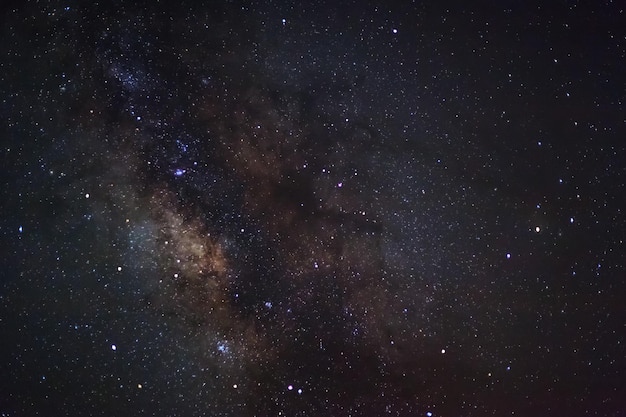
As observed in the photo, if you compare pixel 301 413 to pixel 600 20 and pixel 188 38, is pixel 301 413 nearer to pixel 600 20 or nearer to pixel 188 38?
pixel 188 38

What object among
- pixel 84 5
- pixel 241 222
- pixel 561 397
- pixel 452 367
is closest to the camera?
pixel 84 5

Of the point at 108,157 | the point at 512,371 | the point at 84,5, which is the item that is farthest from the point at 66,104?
the point at 512,371

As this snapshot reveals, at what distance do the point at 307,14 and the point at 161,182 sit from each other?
3.06ft

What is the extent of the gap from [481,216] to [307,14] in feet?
3.90

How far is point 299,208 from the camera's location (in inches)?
79.0

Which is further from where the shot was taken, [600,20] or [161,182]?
[600,20]

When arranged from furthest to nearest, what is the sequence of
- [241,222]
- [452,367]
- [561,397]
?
[561,397], [452,367], [241,222]

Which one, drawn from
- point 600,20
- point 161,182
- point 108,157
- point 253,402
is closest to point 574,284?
point 600,20

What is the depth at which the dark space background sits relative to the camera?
187 cm

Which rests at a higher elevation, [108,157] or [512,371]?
[108,157]

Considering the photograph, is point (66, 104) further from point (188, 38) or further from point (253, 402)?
point (253, 402)

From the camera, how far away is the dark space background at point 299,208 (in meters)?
1.87

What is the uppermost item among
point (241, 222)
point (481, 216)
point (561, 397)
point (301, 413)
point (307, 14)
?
point (307, 14)

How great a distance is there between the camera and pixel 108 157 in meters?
1.87
